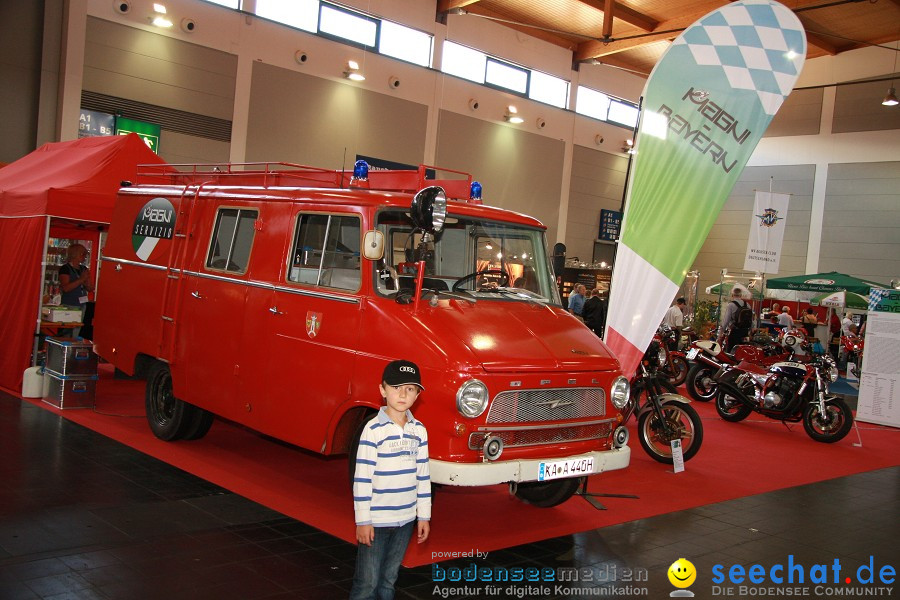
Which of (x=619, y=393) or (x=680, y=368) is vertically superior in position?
(x=619, y=393)

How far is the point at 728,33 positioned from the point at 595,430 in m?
4.06

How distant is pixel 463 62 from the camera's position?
2306 cm

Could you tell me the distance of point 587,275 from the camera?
1001 inches

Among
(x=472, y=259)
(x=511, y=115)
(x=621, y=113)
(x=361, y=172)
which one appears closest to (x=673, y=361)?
(x=472, y=259)

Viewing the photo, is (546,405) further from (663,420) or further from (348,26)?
(348,26)

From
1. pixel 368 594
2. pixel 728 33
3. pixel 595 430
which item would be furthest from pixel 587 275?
pixel 368 594

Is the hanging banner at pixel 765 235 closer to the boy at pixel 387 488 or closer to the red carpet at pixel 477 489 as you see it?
the red carpet at pixel 477 489

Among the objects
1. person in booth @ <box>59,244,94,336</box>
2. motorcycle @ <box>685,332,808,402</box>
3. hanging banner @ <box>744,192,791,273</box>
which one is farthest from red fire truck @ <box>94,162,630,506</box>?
hanging banner @ <box>744,192,791,273</box>

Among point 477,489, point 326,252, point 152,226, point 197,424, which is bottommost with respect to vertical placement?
point 477,489

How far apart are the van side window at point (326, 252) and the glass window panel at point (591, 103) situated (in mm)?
21516

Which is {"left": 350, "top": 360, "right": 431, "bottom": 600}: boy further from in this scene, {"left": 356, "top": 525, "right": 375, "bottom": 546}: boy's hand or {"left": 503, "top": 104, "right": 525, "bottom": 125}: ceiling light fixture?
{"left": 503, "top": 104, "right": 525, "bottom": 125}: ceiling light fixture

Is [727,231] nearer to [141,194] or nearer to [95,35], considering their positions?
[95,35]

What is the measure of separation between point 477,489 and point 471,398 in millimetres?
2314

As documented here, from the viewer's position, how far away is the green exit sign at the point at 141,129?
1686cm
